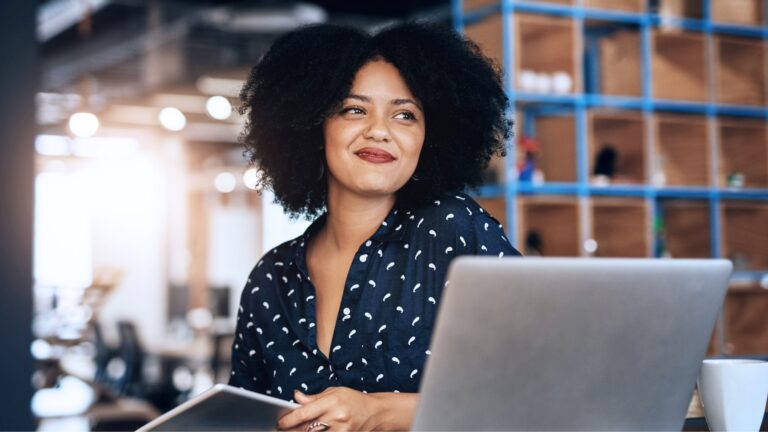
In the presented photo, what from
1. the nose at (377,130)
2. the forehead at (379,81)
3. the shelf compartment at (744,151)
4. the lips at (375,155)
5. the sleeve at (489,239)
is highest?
the shelf compartment at (744,151)

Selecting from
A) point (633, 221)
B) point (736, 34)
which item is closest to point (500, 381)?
point (633, 221)

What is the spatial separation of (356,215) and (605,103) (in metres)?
2.99

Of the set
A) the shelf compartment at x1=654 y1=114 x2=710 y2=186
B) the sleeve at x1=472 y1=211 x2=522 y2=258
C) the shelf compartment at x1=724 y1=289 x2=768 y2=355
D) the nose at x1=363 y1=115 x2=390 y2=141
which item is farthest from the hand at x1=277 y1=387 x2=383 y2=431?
the shelf compartment at x1=724 y1=289 x2=768 y2=355

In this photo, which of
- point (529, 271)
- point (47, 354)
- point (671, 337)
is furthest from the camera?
point (47, 354)

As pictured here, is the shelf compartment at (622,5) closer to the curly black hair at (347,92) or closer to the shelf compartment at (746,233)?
the shelf compartment at (746,233)

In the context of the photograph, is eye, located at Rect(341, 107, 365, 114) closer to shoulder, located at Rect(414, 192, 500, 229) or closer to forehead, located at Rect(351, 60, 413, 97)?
forehead, located at Rect(351, 60, 413, 97)

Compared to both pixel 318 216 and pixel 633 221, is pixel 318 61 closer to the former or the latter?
pixel 318 216

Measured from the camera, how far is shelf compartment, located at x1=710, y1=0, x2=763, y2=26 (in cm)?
485

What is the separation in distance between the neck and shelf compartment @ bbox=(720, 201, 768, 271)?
3492mm

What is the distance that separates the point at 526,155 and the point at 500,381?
3340 mm

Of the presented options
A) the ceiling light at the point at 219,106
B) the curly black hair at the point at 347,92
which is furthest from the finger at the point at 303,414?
the ceiling light at the point at 219,106

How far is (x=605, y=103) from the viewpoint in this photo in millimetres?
4438

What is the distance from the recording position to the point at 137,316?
1341cm

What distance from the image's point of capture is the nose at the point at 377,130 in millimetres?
1600
